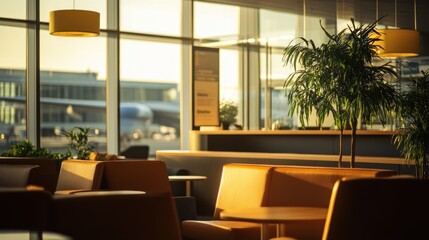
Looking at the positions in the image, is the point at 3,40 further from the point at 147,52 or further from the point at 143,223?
the point at 143,223

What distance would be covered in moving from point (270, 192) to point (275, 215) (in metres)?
1.41

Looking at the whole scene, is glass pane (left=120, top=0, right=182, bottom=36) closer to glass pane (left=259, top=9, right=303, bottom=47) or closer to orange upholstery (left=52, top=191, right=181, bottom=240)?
glass pane (left=259, top=9, right=303, bottom=47)

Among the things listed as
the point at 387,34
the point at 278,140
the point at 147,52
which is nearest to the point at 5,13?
the point at 278,140

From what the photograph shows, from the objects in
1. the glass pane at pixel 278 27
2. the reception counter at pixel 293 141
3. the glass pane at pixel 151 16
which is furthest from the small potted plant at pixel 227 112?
the glass pane at pixel 151 16

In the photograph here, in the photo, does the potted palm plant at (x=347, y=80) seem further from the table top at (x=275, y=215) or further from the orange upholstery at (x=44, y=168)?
the orange upholstery at (x=44, y=168)

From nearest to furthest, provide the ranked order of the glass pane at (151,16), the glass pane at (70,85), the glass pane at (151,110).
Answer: the glass pane at (70,85), the glass pane at (151,16), the glass pane at (151,110)

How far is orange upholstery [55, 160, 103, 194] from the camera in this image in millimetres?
6969

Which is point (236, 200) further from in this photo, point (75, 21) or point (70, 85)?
point (70, 85)

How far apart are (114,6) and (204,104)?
2.19 metres

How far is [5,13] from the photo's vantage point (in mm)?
11516

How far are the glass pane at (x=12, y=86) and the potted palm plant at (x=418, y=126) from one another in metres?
6.36

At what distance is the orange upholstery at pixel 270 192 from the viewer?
576cm

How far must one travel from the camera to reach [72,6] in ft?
41.3

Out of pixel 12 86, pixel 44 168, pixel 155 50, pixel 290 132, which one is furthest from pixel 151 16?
pixel 44 168
